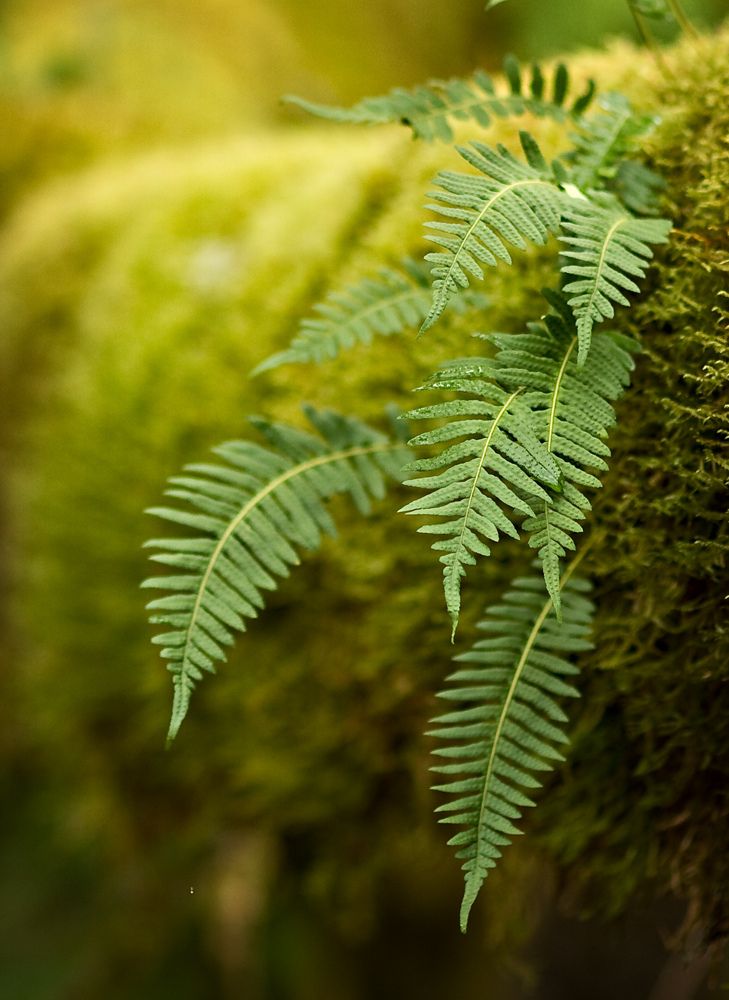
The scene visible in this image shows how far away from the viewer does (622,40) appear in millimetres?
1593

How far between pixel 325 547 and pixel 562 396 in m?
0.70

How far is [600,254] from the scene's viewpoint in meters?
0.95

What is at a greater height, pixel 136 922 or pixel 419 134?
pixel 419 134

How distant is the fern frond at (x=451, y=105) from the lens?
118cm

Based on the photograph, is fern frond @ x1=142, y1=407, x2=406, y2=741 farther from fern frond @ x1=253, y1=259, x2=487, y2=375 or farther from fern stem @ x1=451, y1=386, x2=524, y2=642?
fern stem @ x1=451, y1=386, x2=524, y2=642

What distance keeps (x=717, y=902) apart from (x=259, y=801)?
0.96 m

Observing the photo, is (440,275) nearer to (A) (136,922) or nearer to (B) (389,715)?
(B) (389,715)

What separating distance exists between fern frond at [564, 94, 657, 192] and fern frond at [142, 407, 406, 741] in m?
0.47

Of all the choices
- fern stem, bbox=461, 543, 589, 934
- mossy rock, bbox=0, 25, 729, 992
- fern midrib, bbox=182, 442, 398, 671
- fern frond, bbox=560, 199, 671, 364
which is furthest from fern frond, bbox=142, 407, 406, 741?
fern frond, bbox=560, 199, 671, 364

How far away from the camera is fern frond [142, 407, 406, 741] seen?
0.97 m

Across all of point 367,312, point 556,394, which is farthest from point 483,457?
point 367,312

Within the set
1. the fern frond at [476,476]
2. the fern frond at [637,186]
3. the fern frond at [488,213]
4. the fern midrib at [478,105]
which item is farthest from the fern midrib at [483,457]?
the fern midrib at [478,105]

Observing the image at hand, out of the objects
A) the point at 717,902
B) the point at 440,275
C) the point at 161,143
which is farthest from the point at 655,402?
the point at 161,143

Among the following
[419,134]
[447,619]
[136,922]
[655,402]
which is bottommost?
[136,922]
